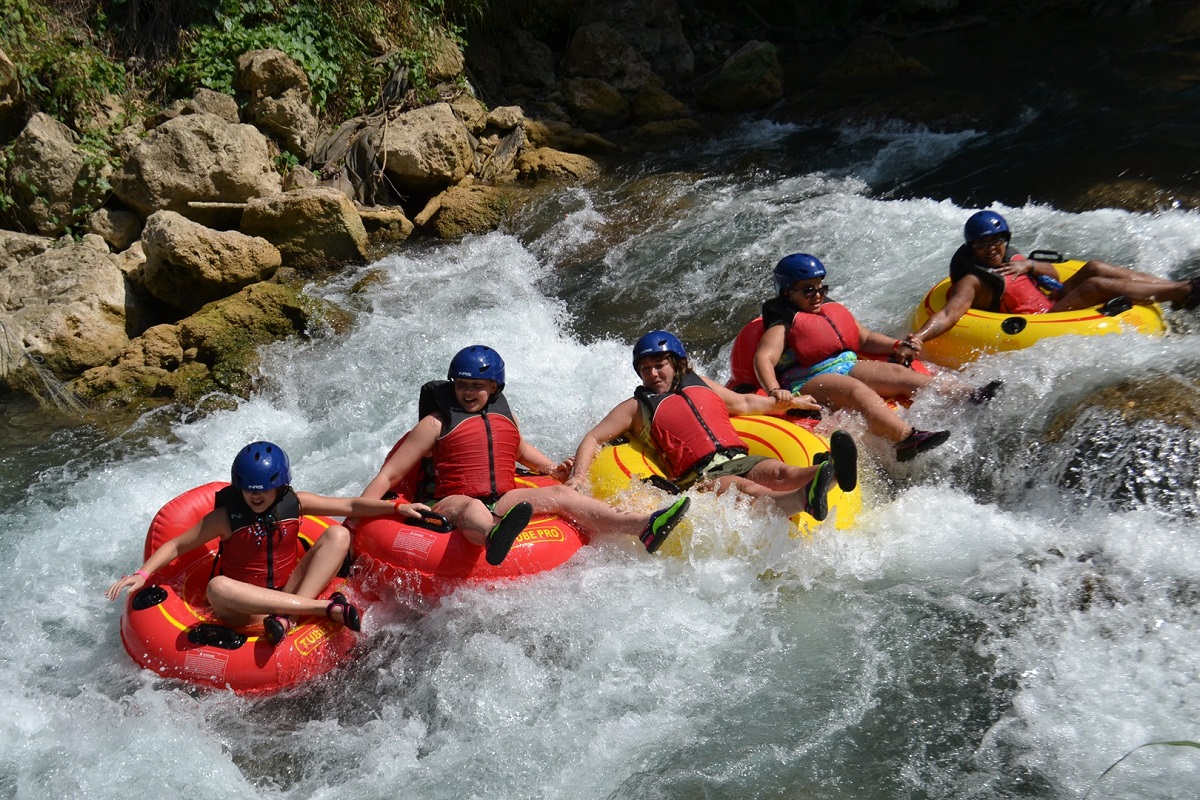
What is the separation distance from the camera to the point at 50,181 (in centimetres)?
959

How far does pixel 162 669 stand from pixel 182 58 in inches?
336

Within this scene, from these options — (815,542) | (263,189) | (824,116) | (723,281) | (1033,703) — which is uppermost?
(263,189)

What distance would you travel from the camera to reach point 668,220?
9516 mm

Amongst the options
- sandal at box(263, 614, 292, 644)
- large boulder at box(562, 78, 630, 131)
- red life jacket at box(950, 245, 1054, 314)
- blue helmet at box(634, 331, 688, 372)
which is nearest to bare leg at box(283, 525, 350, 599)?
sandal at box(263, 614, 292, 644)

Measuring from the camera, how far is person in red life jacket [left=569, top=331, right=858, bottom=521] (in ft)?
16.4

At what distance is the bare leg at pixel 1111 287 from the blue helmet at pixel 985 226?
0.52 m

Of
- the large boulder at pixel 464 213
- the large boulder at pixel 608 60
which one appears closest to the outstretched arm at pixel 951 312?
the large boulder at pixel 464 213

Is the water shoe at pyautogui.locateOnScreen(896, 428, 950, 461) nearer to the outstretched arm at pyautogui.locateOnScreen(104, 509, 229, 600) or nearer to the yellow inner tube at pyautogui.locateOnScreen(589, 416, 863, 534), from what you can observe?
the yellow inner tube at pyautogui.locateOnScreen(589, 416, 863, 534)

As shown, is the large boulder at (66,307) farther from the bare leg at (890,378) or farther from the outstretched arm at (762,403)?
the bare leg at (890,378)

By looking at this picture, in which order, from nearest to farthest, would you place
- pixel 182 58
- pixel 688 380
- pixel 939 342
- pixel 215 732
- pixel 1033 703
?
pixel 1033 703
pixel 215 732
pixel 688 380
pixel 939 342
pixel 182 58

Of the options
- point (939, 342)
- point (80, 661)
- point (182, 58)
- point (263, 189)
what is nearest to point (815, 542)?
point (939, 342)

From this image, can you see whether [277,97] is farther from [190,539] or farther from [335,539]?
[335,539]

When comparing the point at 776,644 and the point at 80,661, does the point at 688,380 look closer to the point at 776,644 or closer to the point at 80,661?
the point at 776,644

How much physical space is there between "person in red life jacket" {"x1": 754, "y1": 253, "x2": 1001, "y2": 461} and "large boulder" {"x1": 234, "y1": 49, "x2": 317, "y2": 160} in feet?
21.8
